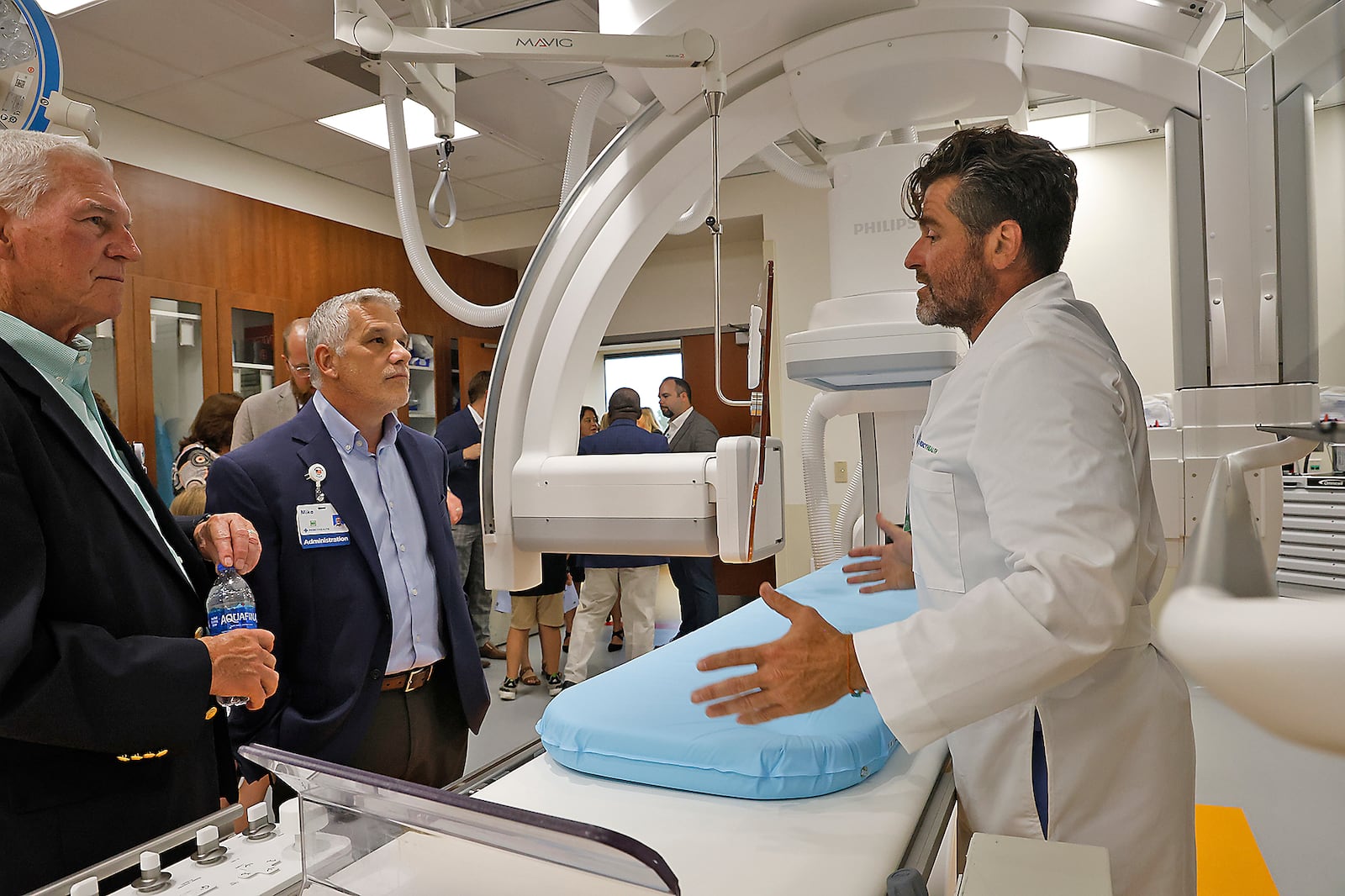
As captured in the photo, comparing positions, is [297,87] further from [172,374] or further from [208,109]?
[172,374]

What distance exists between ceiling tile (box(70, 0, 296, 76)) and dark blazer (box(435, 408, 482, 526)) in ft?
6.37

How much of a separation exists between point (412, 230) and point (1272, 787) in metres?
3.49

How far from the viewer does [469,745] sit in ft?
12.3

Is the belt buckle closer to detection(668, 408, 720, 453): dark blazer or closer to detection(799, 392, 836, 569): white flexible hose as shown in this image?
detection(799, 392, 836, 569): white flexible hose

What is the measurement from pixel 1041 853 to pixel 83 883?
1.01 m

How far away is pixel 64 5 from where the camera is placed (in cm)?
333

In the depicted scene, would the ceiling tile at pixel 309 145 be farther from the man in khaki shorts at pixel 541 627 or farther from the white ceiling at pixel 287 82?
the man in khaki shorts at pixel 541 627

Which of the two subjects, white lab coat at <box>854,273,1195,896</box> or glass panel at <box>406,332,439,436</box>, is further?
glass panel at <box>406,332,439,436</box>

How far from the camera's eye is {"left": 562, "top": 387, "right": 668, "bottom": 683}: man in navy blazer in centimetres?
460

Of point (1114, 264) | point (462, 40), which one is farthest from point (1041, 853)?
point (1114, 264)

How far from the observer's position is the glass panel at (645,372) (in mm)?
8195

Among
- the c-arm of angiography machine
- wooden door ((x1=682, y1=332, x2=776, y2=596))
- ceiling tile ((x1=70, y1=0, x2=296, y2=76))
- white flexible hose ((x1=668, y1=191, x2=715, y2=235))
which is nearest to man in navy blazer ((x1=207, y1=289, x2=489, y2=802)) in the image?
the c-arm of angiography machine

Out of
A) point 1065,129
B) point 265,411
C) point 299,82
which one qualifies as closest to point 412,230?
point 265,411

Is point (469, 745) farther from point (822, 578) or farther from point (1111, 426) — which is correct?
point (1111, 426)
